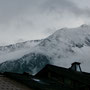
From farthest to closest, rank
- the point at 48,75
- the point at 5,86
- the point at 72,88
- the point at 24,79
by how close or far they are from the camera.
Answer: the point at 48,75
the point at 72,88
the point at 24,79
the point at 5,86

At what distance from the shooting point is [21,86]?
2420cm

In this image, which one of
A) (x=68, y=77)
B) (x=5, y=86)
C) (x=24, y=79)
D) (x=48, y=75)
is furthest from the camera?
(x=48, y=75)

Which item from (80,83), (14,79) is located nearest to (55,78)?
(80,83)

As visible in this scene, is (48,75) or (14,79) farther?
(48,75)

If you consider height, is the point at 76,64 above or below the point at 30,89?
above

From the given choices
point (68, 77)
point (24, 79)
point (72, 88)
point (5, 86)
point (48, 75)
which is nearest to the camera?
point (5, 86)

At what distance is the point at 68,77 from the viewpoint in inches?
1123

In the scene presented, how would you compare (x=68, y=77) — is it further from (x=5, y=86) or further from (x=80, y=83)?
(x=5, y=86)

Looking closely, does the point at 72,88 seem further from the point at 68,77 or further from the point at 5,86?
the point at 5,86

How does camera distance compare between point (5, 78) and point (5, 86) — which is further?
point (5, 78)

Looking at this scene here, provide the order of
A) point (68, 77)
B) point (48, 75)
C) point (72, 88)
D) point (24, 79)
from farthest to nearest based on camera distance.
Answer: point (48, 75) → point (68, 77) → point (72, 88) → point (24, 79)

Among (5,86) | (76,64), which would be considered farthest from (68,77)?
(5,86)

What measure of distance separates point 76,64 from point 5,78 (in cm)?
962

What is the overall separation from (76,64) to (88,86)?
6833 millimetres
